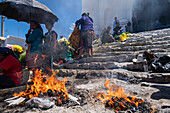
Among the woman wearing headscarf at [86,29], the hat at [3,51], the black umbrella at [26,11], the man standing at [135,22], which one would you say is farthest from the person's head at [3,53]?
the man standing at [135,22]

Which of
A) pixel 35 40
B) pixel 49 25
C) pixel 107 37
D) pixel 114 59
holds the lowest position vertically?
pixel 114 59

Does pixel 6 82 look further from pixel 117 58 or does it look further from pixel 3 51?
pixel 117 58

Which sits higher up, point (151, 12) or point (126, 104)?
point (151, 12)

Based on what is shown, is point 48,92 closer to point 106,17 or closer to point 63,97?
point 63,97

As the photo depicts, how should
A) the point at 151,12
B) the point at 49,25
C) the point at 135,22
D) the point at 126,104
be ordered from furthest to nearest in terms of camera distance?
1. the point at 151,12
2. the point at 135,22
3. the point at 49,25
4. the point at 126,104

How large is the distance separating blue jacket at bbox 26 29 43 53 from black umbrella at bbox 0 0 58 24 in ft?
2.88

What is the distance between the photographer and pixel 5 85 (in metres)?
3.17

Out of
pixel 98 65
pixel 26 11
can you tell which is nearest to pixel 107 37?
pixel 98 65

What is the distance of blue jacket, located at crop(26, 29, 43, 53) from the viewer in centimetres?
372

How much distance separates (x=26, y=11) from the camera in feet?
13.5

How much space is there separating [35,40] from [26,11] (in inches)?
53.1

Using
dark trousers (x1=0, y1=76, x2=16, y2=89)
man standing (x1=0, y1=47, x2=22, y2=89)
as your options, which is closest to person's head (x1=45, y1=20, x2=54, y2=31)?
man standing (x1=0, y1=47, x2=22, y2=89)

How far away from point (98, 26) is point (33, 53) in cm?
1376

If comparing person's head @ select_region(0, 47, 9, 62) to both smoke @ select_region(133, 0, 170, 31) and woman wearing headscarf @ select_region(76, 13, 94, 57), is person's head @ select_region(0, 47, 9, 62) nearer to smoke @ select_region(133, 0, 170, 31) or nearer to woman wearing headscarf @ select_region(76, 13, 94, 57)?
woman wearing headscarf @ select_region(76, 13, 94, 57)
